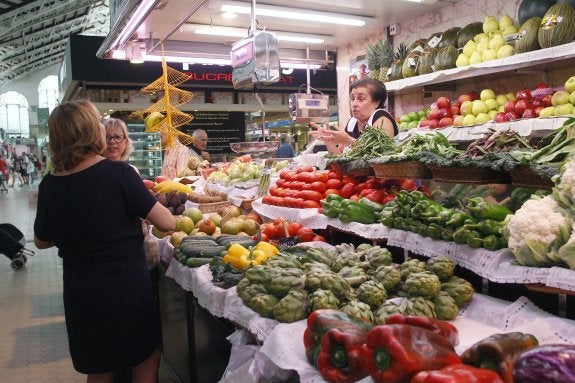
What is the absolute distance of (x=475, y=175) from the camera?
2619mm

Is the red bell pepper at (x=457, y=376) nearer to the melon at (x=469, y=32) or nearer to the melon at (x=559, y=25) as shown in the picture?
the melon at (x=559, y=25)

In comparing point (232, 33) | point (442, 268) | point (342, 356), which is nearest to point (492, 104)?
point (442, 268)

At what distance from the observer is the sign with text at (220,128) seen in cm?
1545

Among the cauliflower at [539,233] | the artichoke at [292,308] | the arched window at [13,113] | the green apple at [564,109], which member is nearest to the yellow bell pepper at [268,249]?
the artichoke at [292,308]

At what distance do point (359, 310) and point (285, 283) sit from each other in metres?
0.35

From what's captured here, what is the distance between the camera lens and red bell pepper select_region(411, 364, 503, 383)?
3.92 ft

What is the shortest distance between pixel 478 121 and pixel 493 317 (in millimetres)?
3759

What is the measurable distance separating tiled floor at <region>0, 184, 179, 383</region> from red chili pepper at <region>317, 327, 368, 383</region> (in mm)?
2648

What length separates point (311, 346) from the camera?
174cm

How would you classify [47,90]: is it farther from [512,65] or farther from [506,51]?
[512,65]

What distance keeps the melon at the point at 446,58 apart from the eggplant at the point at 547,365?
498 cm

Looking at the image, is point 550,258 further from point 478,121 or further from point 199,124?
point 199,124

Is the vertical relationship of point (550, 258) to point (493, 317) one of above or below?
above

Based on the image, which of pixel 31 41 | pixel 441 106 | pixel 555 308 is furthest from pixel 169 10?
pixel 31 41
